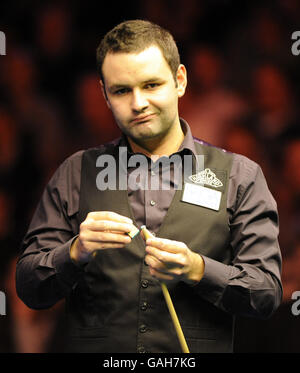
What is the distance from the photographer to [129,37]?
1.80m

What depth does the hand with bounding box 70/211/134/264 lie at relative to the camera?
1.54 metres

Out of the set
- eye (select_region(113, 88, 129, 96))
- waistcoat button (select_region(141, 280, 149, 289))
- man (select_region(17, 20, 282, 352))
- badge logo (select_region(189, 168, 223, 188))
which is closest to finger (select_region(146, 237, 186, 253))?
man (select_region(17, 20, 282, 352))

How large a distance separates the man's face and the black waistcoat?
8.8 inches

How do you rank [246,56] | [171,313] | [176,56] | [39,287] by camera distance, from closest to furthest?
1. [171,313]
2. [39,287]
3. [176,56]
4. [246,56]

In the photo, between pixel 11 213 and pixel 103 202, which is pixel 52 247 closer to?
pixel 103 202

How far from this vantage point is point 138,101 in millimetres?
1746

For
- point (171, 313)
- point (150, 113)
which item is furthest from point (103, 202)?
point (171, 313)

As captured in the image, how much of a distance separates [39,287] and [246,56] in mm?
1521

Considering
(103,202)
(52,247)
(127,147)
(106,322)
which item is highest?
(127,147)

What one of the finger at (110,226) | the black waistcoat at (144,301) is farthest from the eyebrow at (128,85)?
the finger at (110,226)

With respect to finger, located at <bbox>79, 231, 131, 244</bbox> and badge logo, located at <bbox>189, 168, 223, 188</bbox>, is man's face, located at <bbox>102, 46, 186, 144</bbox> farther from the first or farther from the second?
finger, located at <bbox>79, 231, 131, 244</bbox>

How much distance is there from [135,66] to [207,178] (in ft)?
1.37

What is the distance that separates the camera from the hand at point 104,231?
1.54 meters

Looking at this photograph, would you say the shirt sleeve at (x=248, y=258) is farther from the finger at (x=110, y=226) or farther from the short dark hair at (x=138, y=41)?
the short dark hair at (x=138, y=41)
